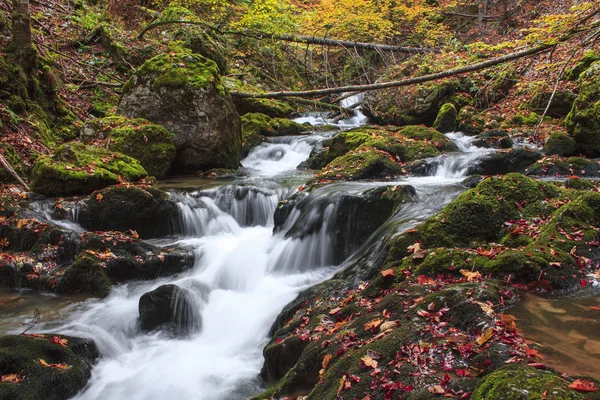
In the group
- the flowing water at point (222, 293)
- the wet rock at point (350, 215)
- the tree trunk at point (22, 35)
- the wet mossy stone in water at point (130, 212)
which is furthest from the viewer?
the tree trunk at point (22, 35)

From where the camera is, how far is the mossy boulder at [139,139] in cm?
1084

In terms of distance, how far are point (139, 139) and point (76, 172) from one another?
8.66 feet

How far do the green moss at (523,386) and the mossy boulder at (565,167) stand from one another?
8473 mm

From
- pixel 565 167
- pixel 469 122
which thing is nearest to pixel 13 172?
pixel 565 167

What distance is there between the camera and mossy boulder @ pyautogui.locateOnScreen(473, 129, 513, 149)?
1248 centimetres

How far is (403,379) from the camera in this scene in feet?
8.50

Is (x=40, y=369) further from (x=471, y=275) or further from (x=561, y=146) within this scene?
(x=561, y=146)

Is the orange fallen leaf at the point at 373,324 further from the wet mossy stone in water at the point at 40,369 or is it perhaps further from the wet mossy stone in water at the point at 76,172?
the wet mossy stone in water at the point at 76,172

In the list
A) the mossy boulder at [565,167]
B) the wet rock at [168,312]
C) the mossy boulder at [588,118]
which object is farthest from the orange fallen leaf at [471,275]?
the mossy boulder at [588,118]

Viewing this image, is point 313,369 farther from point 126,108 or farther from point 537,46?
point 126,108

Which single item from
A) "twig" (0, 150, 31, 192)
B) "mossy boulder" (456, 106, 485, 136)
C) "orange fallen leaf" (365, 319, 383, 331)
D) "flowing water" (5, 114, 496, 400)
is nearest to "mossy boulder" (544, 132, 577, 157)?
"flowing water" (5, 114, 496, 400)

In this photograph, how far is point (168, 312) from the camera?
19.2 feet

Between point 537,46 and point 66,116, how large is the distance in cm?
1152

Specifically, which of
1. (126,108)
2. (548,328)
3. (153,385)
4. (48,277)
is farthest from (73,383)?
(126,108)
